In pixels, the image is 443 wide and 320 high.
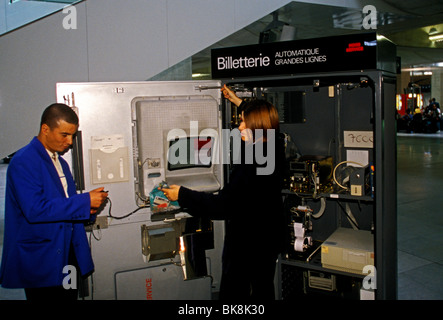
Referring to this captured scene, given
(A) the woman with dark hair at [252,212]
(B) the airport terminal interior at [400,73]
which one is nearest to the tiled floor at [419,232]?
(B) the airport terminal interior at [400,73]

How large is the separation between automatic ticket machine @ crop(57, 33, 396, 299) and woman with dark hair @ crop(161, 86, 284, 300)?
0.65m

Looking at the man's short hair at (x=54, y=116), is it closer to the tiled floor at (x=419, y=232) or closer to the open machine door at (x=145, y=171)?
the open machine door at (x=145, y=171)

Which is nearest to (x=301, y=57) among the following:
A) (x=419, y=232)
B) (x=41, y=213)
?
(x=41, y=213)

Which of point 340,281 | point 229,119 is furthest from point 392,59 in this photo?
point 340,281

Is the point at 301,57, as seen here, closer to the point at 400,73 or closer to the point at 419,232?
the point at 400,73

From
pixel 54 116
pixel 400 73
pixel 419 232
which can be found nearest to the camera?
pixel 54 116

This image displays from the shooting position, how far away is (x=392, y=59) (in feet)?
9.57

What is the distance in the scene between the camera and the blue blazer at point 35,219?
7.77 feet

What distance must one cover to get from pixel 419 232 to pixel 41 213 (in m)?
5.42

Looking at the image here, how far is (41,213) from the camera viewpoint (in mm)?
2361

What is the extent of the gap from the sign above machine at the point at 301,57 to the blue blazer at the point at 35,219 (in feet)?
5.10

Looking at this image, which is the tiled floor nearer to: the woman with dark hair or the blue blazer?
the blue blazer

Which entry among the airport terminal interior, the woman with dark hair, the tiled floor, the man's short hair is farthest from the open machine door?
the tiled floor

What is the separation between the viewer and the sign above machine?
2.62 m
